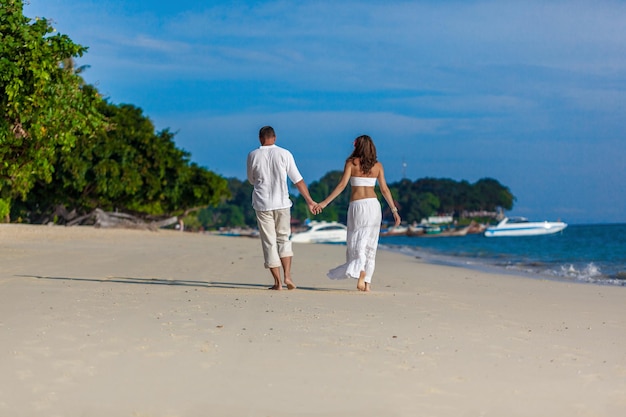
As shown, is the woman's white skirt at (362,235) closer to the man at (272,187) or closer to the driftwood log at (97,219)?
the man at (272,187)

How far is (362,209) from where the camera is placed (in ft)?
34.8

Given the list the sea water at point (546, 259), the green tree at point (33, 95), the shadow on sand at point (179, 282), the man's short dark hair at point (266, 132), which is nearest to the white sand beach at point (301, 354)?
the shadow on sand at point (179, 282)

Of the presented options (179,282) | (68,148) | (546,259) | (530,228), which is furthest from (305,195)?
(530,228)

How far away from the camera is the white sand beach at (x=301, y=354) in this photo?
15.8 ft

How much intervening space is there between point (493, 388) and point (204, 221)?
194075mm

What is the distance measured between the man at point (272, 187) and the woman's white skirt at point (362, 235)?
2.08ft

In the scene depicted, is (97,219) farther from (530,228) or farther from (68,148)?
(530,228)

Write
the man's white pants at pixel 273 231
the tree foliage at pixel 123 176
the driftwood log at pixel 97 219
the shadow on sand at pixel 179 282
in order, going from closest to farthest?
the man's white pants at pixel 273 231
the shadow on sand at pixel 179 282
the tree foliage at pixel 123 176
the driftwood log at pixel 97 219

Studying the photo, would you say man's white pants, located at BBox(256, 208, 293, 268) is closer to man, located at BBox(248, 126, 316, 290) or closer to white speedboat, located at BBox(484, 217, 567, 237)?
man, located at BBox(248, 126, 316, 290)

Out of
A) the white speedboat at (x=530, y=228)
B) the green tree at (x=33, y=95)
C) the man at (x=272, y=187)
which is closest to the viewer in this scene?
the man at (x=272, y=187)

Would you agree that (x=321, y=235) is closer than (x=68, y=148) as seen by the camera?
No

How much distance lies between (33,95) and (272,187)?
646 cm

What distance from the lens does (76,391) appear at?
4.97 m

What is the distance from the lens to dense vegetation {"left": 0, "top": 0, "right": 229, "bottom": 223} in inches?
581
